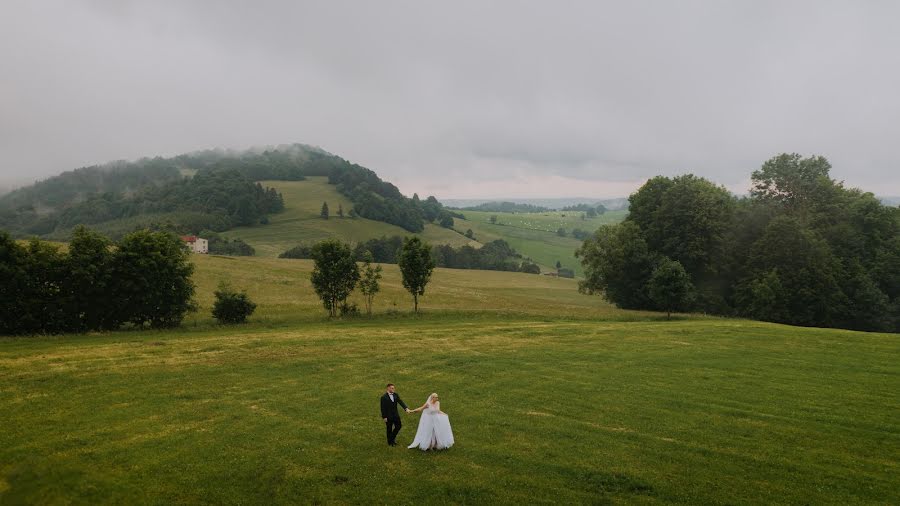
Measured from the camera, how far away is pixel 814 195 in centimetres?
7175

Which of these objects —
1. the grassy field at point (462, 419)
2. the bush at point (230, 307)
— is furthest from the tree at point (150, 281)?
the grassy field at point (462, 419)

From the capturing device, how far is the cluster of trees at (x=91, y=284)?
132 feet

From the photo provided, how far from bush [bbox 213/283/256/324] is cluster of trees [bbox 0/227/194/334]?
2.89 meters

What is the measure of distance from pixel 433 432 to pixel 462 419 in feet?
10.6

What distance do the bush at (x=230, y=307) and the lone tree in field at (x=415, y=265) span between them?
17.2m

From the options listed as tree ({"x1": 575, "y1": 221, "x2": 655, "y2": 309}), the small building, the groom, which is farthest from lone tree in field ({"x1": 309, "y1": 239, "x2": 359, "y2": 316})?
the small building

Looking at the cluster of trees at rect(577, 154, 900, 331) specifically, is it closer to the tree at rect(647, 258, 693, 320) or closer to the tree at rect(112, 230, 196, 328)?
the tree at rect(647, 258, 693, 320)

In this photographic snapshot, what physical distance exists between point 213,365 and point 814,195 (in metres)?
81.9

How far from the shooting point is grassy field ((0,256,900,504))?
567 inches

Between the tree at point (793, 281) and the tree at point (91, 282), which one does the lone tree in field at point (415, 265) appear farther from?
the tree at point (793, 281)

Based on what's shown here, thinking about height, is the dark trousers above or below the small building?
below

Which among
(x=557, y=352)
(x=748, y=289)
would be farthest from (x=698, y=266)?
(x=557, y=352)

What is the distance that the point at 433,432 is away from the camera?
56.5 ft

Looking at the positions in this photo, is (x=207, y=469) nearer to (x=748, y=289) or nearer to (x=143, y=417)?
(x=143, y=417)
